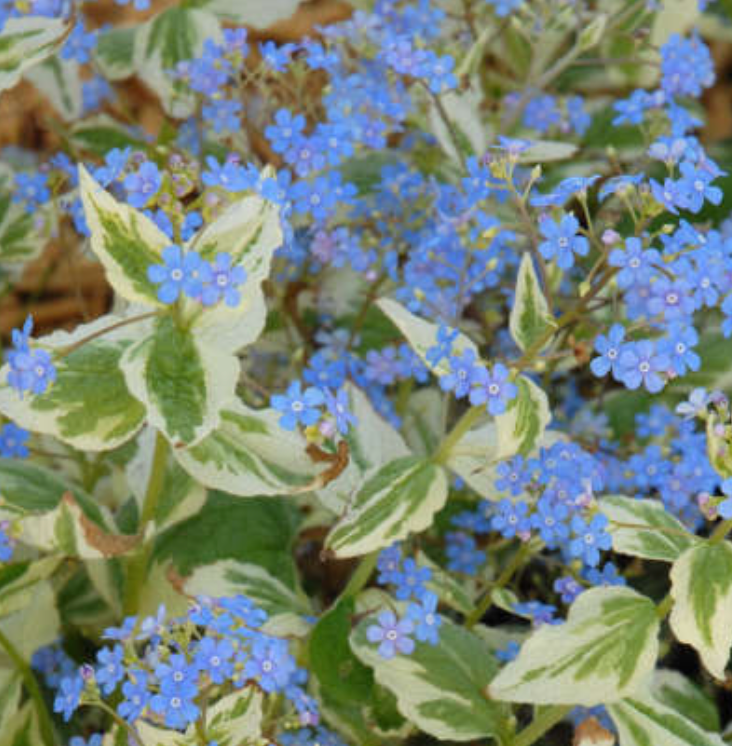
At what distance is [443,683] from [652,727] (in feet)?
0.64

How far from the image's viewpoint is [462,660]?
1.23 m

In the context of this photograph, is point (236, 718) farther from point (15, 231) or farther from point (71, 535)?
point (15, 231)

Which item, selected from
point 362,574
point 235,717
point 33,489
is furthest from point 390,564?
point 33,489

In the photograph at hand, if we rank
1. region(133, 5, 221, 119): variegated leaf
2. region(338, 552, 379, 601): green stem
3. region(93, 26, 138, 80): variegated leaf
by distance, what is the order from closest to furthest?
region(338, 552, 379, 601): green stem
region(133, 5, 221, 119): variegated leaf
region(93, 26, 138, 80): variegated leaf

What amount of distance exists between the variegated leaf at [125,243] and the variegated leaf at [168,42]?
1.83 ft

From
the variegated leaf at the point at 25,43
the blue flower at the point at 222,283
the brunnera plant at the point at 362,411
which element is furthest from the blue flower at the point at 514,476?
A: the variegated leaf at the point at 25,43

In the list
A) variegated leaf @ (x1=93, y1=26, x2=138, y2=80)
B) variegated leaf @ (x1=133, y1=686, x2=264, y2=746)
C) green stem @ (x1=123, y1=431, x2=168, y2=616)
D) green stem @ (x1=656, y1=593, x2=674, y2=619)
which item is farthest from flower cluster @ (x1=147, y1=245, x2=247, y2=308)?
variegated leaf @ (x1=93, y1=26, x2=138, y2=80)

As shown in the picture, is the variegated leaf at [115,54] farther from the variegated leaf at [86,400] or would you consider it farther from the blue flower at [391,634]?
the blue flower at [391,634]

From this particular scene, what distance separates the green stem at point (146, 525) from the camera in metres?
1.18

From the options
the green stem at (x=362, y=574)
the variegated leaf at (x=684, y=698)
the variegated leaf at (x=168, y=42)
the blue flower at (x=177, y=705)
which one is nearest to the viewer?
the blue flower at (x=177, y=705)

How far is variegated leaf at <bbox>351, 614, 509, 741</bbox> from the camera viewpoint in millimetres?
1177

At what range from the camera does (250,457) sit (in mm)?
1147

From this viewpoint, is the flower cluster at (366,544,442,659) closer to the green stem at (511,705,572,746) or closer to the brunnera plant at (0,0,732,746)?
the brunnera plant at (0,0,732,746)

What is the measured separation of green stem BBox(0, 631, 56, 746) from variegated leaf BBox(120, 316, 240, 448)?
0.40 meters
